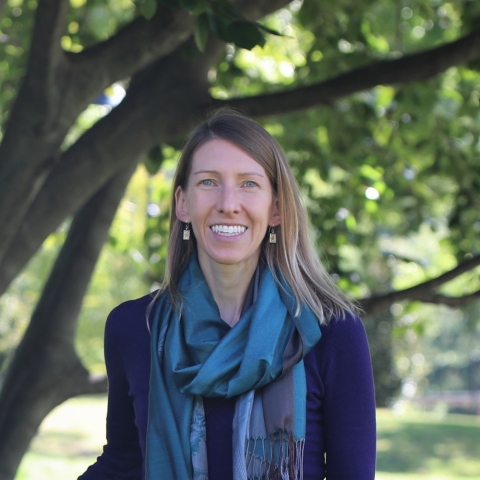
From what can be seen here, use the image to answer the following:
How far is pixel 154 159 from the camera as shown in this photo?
4809 mm

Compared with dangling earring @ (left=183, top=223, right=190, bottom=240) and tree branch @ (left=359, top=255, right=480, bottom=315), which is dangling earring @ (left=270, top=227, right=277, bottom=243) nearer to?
dangling earring @ (left=183, top=223, right=190, bottom=240)

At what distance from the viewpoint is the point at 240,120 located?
266cm

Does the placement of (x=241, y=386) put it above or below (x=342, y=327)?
below

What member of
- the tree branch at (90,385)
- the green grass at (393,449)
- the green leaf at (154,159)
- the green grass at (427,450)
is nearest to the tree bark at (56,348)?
the tree branch at (90,385)

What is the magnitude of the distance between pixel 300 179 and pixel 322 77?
0.71 meters

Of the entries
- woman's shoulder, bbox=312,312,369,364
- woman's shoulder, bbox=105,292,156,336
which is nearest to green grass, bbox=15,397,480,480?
woman's shoulder, bbox=105,292,156,336

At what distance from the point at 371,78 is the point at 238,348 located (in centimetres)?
175

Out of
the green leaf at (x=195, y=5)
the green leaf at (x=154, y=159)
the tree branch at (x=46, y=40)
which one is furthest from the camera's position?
the green leaf at (x=154, y=159)

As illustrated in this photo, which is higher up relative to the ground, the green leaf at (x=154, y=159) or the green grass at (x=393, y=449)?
the green grass at (x=393, y=449)

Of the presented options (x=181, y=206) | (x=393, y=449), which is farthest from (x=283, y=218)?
(x=393, y=449)

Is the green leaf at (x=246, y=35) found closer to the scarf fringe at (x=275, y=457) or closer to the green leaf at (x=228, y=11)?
the green leaf at (x=228, y=11)

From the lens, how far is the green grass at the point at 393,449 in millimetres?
A: 12102

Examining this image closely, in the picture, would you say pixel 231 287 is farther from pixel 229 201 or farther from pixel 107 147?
pixel 107 147

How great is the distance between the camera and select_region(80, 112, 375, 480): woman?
2385 millimetres
